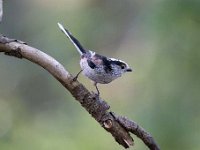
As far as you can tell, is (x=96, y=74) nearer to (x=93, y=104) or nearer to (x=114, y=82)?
(x=93, y=104)

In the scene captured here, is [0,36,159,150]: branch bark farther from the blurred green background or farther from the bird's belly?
the blurred green background

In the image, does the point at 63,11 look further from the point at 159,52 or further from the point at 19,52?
the point at 19,52

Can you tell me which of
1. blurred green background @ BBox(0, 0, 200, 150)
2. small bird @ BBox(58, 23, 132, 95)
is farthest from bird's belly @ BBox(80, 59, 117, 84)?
blurred green background @ BBox(0, 0, 200, 150)

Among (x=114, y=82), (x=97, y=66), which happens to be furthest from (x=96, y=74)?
(x=114, y=82)

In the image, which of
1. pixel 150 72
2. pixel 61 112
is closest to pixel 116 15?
pixel 61 112

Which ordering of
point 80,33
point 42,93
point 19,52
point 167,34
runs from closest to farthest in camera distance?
point 19,52 → point 167,34 → point 80,33 → point 42,93
